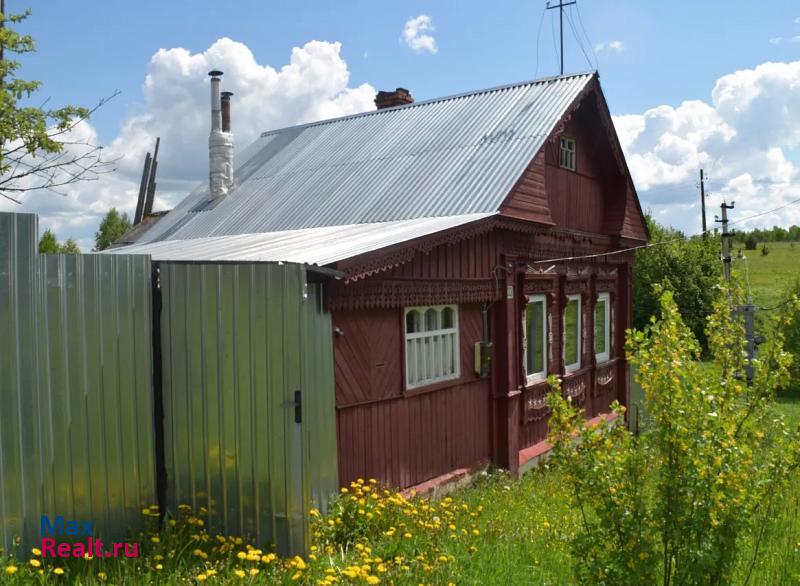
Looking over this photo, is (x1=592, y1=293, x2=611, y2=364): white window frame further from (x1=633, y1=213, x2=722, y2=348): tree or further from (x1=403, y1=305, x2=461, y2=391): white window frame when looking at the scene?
(x1=633, y1=213, x2=722, y2=348): tree

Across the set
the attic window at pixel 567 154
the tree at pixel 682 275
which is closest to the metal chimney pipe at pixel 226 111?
the attic window at pixel 567 154

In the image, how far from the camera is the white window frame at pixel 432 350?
8.24 meters

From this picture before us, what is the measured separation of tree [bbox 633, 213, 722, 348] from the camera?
99.5 feet

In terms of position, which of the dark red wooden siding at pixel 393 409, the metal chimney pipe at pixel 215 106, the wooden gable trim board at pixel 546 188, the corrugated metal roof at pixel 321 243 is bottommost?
the dark red wooden siding at pixel 393 409

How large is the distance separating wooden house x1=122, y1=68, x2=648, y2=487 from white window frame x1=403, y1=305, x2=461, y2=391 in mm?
25

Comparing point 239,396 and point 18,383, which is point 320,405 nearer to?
point 239,396

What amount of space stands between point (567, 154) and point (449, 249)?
15.6ft

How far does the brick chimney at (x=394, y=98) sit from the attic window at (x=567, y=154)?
4665mm

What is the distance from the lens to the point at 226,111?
15.5 meters

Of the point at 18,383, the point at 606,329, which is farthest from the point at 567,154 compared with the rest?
the point at 18,383

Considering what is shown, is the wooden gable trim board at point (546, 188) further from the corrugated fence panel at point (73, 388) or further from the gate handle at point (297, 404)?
the corrugated fence panel at point (73, 388)

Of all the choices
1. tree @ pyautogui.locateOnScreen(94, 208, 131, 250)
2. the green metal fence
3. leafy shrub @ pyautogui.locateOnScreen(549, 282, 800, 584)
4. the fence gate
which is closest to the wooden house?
the fence gate

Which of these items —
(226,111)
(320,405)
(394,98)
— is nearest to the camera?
(320,405)

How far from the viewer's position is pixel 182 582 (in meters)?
4.73
